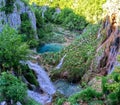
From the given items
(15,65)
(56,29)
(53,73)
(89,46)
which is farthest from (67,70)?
(56,29)

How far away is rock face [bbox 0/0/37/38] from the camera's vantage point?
127 feet

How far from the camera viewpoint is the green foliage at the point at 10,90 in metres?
14.7

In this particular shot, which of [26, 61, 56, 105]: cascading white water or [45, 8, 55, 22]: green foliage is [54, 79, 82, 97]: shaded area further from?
[45, 8, 55, 22]: green foliage

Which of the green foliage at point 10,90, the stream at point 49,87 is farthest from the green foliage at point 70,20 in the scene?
the green foliage at point 10,90

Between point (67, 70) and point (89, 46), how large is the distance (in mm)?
3958

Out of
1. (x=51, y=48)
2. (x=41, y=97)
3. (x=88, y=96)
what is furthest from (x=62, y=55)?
(x=88, y=96)

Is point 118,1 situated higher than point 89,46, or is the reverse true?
point 118,1

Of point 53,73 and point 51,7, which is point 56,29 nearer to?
point 51,7

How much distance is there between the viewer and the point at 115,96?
1639 centimetres

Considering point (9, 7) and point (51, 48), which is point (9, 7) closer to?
point (9, 7)

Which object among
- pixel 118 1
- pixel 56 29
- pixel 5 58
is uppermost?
pixel 118 1

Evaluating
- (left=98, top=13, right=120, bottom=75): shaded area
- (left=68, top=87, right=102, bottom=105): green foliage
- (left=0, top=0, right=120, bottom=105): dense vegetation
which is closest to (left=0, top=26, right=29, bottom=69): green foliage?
(left=0, top=0, right=120, bottom=105): dense vegetation

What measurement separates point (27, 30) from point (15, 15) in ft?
12.6

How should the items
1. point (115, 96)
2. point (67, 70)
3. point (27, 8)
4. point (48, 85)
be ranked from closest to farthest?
point (115, 96), point (48, 85), point (67, 70), point (27, 8)
